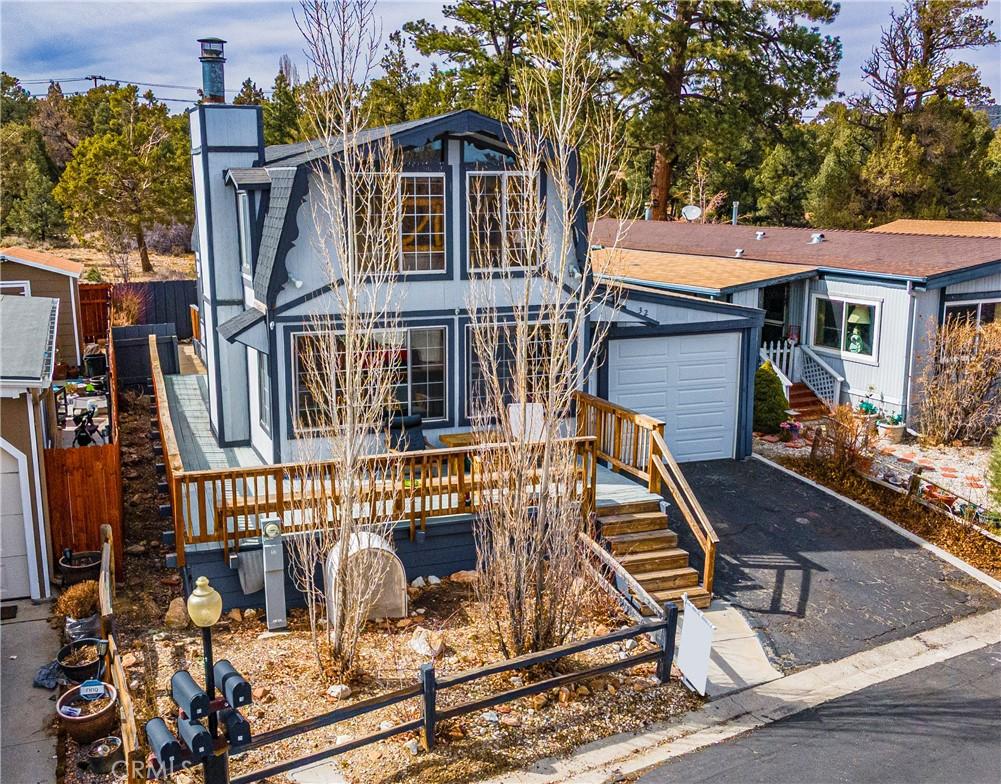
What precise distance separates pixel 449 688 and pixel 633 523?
3957 mm

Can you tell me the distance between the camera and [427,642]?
9625mm

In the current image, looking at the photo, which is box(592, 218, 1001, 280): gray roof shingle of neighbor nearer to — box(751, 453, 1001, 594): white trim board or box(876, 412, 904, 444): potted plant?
box(876, 412, 904, 444): potted plant

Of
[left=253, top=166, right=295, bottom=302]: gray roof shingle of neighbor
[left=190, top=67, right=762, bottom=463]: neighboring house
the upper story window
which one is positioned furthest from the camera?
the upper story window

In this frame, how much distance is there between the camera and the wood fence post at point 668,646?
8.98m

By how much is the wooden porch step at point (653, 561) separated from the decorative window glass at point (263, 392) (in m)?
5.36

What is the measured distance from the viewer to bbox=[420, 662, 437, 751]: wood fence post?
7.73 meters

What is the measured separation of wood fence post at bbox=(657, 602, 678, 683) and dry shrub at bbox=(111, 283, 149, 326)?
1794 centimetres

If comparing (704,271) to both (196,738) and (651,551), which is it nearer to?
(651,551)

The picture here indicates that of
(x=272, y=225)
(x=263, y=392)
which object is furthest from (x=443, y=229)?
(x=263, y=392)

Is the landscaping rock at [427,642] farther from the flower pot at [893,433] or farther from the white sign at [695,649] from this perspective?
the flower pot at [893,433]

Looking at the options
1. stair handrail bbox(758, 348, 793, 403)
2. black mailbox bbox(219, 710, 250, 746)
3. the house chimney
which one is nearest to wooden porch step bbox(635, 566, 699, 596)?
black mailbox bbox(219, 710, 250, 746)

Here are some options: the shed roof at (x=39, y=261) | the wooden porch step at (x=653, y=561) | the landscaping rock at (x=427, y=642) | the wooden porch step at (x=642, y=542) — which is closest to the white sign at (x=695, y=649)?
the wooden porch step at (x=653, y=561)

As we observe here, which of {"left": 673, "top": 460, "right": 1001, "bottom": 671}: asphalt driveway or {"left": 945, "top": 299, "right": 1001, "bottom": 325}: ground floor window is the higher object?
{"left": 945, "top": 299, "right": 1001, "bottom": 325}: ground floor window

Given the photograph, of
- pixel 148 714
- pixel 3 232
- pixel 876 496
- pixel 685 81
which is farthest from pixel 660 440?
pixel 3 232
